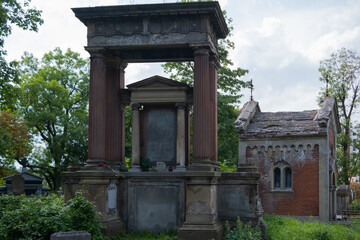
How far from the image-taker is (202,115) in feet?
42.0

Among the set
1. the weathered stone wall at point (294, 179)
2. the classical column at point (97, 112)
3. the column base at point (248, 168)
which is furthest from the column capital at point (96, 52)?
the weathered stone wall at point (294, 179)

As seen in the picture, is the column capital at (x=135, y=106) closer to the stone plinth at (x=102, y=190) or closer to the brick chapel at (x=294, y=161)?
the stone plinth at (x=102, y=190)

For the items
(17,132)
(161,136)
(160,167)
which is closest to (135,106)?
(161,136)

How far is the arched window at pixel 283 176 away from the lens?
Answer: 77.8 ft

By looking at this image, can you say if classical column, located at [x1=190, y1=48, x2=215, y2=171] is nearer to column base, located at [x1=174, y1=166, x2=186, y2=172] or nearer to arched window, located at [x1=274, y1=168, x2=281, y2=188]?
column base, located at [x1=174, y1=166, x2=186, y2=172]

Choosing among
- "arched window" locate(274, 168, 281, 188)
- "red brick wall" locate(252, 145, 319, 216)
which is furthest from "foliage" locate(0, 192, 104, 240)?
"arched window" locate(274, 168, 281, 188)

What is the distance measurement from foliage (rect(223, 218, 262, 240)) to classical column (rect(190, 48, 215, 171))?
5.75 feet

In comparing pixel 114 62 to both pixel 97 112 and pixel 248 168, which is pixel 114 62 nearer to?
pixel 97 112

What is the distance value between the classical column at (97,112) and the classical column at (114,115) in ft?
4.40

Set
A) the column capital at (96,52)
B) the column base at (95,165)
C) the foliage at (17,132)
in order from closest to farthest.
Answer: the column base at (95,165), the column capital at (96,52), the foliage at (17,132)

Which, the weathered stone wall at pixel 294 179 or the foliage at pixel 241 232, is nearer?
the foliage at pixel 241 232

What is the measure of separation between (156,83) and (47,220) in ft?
19.1

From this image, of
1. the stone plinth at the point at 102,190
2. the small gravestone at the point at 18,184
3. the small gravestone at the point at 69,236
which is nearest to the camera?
the small gravestone at the point at 69,236

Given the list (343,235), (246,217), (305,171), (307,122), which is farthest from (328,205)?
(246,217)
